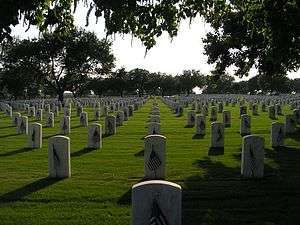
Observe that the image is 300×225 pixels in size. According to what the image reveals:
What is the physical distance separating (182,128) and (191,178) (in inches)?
546

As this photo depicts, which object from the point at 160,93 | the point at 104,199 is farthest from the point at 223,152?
the point at 160,93

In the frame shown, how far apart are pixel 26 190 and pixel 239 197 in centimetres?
431

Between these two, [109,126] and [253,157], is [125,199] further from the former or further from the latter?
[109,126]

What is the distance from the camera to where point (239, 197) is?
10.0 metres

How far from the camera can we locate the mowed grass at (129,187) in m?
8.62

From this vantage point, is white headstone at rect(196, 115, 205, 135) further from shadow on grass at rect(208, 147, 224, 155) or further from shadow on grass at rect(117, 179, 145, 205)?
shadow on grass at rect(117, 179, 145, 205)

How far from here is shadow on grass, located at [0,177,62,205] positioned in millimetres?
9867

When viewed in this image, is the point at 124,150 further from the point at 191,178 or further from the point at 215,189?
the point at 215,189

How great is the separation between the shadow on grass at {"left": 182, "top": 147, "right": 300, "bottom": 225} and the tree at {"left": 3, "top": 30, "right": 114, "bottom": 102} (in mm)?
49293

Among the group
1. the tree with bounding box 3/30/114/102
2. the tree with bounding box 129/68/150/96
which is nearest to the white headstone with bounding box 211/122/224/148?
the tree with bounding box 3/30/114/102

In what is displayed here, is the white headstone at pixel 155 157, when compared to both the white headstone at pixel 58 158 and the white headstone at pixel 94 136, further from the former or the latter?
the white headstone at pixel 94 136

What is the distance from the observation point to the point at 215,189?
1062 centimetres

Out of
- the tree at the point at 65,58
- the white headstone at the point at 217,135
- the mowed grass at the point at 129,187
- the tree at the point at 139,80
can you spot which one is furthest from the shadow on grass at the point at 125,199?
the tree at the point at 139,80

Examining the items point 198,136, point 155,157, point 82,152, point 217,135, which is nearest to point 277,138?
point 217,135
